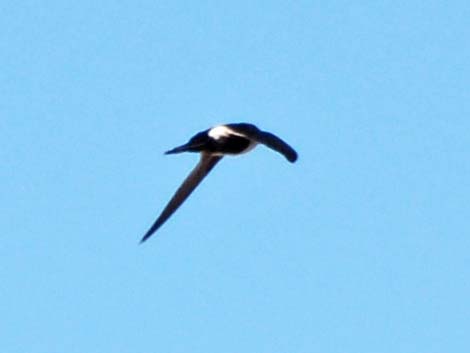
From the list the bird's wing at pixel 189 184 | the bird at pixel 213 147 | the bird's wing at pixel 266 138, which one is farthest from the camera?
the bird's wing at pixel 189 184

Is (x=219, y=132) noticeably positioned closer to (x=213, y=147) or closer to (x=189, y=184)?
(x=213, y=147)

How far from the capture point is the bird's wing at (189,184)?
25.8m

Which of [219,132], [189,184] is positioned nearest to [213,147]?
[219,132]

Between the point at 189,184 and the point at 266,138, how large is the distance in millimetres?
2665

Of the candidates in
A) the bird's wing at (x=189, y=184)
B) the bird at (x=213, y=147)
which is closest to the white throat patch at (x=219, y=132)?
the bird at (x=213, y=147)

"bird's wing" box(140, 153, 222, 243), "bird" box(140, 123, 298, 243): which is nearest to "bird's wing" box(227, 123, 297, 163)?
"bird" box(140, 123, 298, 243)

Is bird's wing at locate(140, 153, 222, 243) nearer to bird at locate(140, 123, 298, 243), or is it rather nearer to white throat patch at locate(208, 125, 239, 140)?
bird at locate(140, 123, 298, 243)

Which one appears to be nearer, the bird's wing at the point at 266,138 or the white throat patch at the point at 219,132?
the bird's wing at the point at 266,138

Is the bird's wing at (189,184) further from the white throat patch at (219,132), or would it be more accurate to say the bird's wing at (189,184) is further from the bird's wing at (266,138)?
the bird's wing at (266,138)

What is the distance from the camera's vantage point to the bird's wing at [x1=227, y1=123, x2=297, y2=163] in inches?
886

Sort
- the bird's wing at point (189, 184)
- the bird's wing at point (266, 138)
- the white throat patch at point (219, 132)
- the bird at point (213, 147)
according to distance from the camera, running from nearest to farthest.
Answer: the bird's wing at point (266, 138) → the bird at point (213, 147) → the white throat patch at point (219, 132) → the bird's wing at point (189, 184)

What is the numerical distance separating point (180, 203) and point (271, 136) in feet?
8.98

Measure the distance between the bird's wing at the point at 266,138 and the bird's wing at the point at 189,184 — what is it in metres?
1.30

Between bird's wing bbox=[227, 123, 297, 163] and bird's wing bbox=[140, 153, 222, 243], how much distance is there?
1.30m
